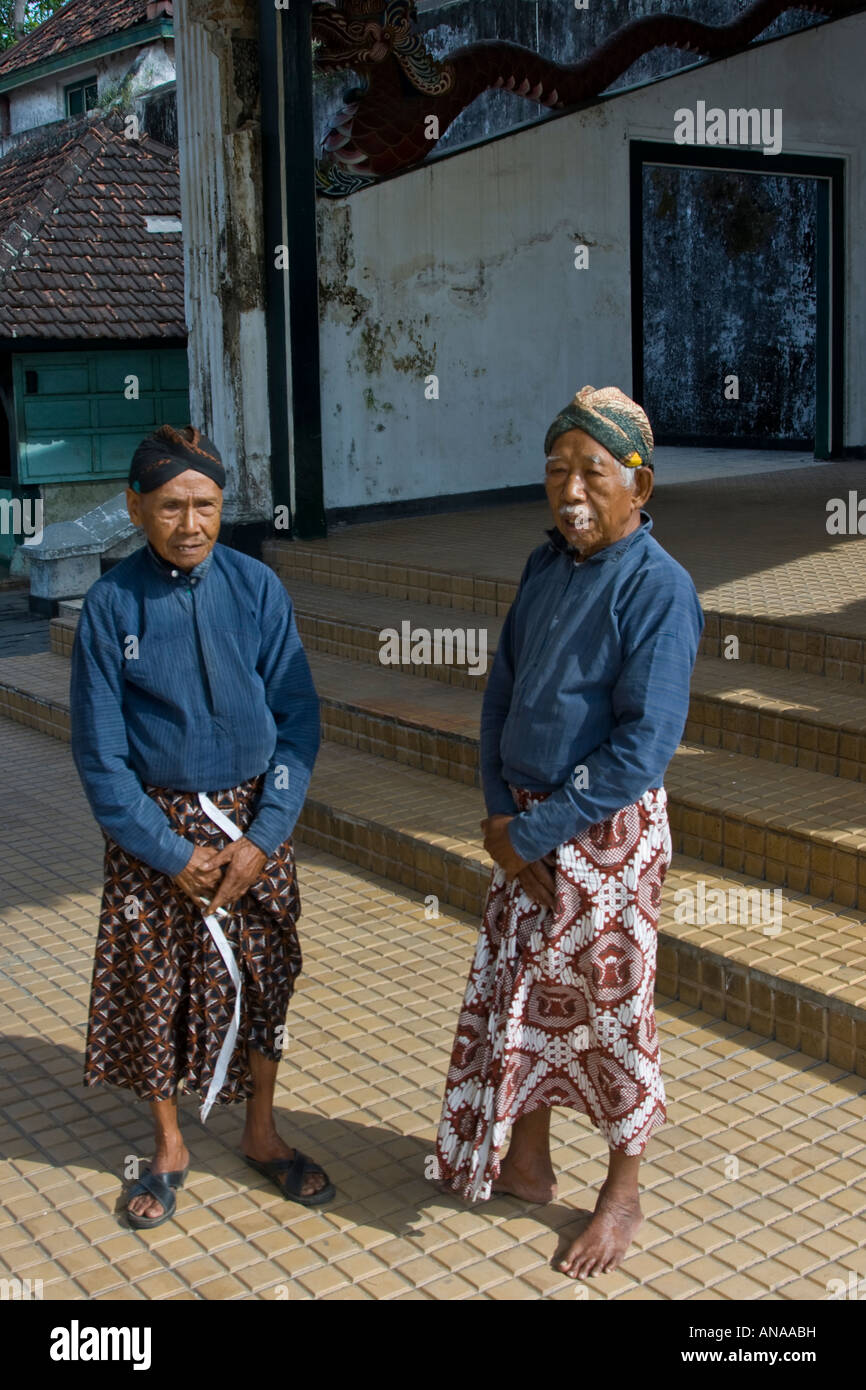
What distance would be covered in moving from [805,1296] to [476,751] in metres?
2.87

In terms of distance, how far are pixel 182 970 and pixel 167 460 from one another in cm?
109

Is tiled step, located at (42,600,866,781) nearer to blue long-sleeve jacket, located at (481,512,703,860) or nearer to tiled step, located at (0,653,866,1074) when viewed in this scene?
tiled step, located at (0,653,866,1074)

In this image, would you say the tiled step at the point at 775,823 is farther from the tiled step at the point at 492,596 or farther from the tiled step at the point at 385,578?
the tiled step at the point at 385,578

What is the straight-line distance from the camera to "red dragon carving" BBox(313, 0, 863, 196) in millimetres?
8352

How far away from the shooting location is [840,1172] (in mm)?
3182

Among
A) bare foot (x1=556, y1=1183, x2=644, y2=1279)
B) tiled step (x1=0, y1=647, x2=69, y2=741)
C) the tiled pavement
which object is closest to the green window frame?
tiled step (x1=0, y1=647, x2=69, y2=741)

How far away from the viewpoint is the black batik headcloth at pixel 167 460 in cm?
294

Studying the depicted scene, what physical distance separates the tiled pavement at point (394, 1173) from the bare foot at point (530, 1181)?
0.11ft

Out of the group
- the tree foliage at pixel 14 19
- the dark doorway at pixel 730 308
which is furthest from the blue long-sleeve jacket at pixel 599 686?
the tree foliage at pixel 14 19

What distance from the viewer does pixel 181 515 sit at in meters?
2.98

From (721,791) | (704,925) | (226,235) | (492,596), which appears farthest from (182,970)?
(226,235)

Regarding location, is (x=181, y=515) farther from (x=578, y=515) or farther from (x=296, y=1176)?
(x=296, y=1176)

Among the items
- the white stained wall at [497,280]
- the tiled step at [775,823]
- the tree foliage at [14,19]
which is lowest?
the tiled step at [775,823]
